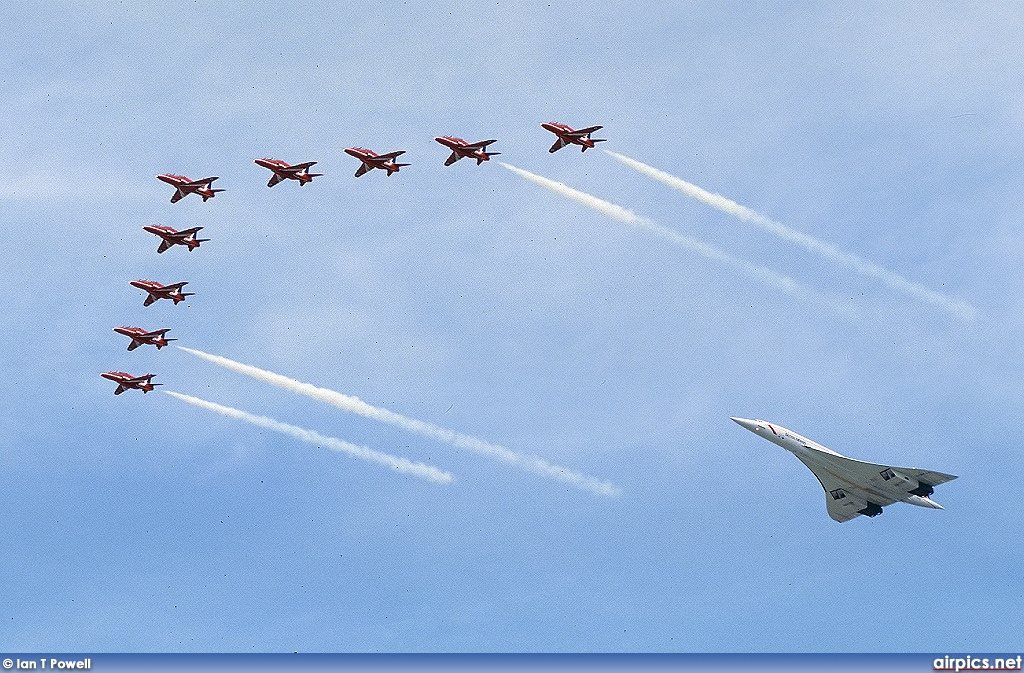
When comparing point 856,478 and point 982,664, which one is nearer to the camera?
point 982,664

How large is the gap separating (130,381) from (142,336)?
662 cm

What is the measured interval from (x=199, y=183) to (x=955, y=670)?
125866mm

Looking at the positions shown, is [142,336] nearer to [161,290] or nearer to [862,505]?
[161,290]

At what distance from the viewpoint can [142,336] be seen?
172 metres

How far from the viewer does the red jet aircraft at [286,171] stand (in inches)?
6688

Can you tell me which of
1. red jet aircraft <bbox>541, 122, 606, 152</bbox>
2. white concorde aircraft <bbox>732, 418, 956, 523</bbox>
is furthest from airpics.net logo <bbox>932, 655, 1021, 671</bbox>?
red jet aircraft <bbox>541, 122, 606, 152</bbox>

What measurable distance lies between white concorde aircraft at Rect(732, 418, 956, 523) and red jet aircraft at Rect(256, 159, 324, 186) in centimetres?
6890

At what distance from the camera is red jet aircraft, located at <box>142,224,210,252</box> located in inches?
6732

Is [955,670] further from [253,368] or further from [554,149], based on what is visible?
[253,368]

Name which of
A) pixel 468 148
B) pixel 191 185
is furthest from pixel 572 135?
pixel 191 185

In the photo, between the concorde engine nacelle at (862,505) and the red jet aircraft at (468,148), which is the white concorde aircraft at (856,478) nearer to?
the concorde engine nacelle at (862,505)

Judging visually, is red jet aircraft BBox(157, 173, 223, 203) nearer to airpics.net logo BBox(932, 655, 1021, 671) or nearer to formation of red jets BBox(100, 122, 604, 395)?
formation of red jets BBox(100, 122, 604, 395)

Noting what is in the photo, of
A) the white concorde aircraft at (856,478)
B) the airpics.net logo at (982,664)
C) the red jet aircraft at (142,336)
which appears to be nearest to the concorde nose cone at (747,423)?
the white concorde aircraft at (856,478)

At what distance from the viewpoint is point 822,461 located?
554 feet
